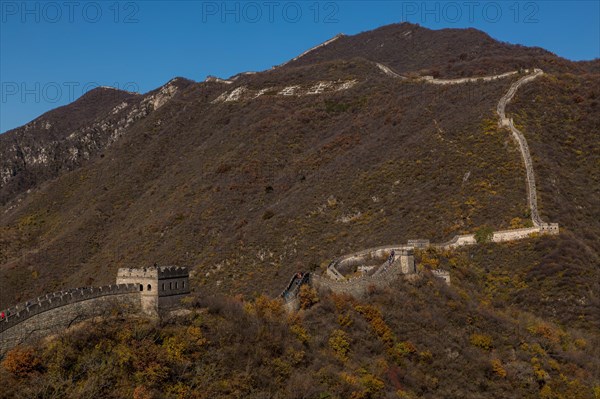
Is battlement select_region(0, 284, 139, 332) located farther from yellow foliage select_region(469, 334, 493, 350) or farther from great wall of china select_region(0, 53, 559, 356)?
yellow foliage select_region(469, 334, 493, 350)

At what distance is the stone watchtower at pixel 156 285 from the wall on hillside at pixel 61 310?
1.20 feet

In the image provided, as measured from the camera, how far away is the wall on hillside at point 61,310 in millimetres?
23469

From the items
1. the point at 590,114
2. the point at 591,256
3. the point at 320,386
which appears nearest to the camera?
the point at 320,386

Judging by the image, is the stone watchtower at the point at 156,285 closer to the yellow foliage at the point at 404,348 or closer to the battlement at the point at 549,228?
the yellow foliage at the point at 404,348

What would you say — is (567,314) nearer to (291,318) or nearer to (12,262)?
(291,318)

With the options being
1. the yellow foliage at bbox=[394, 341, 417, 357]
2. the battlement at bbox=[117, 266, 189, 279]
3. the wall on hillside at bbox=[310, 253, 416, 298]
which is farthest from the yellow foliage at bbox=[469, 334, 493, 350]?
the battlement at bbox=[117, 266, 189, 279]

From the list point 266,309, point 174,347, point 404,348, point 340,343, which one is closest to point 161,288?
point 174,347

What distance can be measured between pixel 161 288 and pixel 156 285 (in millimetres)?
364

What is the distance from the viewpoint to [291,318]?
3388 cm

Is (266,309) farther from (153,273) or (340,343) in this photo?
(153,273)

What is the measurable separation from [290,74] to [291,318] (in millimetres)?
126281

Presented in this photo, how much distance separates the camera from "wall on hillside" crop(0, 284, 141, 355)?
77.0ft

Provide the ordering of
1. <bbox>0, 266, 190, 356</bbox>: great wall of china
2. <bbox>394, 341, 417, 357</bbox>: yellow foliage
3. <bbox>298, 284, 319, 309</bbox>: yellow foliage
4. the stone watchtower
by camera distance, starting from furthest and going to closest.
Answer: <bbox>298, 284, 319, 309</bbox>: yellow foliage, <bbox>394, 341, 417, 357</bbox>: yellow foliage, the stone watchtower, <bbox>0, 266, 190, 356</bbox>: great wall of china

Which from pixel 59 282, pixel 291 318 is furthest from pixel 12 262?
pixel 291 318
